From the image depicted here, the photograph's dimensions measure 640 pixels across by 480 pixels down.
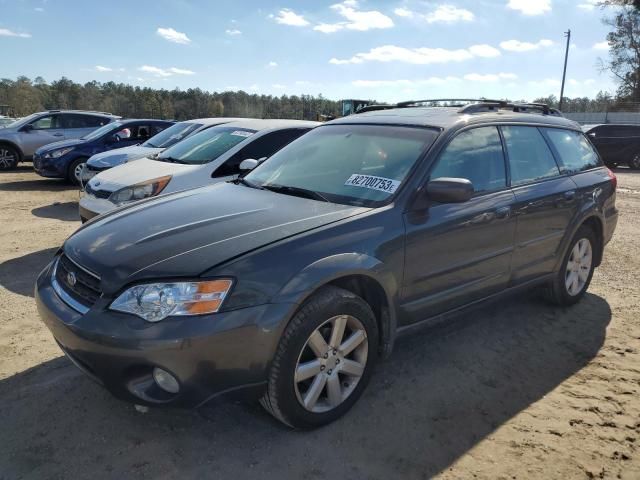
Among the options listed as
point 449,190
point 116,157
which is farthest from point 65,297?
point 116,157

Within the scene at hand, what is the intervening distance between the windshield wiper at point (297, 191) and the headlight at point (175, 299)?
1054 mm

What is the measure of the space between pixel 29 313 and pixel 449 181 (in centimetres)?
345

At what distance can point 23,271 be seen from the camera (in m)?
5.21

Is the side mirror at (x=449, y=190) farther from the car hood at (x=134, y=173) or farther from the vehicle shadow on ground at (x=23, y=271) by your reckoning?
the car hood at (x=134, y=173)

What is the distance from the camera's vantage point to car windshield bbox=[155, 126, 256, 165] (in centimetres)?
661

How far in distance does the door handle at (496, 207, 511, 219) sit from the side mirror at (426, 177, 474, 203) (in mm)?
625

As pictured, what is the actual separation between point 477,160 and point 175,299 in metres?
2.33

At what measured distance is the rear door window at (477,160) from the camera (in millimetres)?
3361

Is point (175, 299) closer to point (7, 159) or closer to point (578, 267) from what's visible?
point (578, 267)

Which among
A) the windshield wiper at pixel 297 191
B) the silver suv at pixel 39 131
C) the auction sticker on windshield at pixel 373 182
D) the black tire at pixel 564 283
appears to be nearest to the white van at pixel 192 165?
the windshield wiper at pixel 297 191

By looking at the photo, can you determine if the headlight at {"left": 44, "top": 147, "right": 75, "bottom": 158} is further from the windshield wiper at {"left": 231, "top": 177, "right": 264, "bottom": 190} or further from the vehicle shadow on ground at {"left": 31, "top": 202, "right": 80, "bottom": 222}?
the windshield wiper at {"left": 231, "top": 177, "right": 264, "bottom": 190}

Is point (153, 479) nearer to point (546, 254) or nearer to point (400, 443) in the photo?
point (400, 443)

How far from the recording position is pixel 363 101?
107ft

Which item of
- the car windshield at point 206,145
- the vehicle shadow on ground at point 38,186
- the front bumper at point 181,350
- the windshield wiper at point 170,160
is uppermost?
the car windshield at point 206,145
